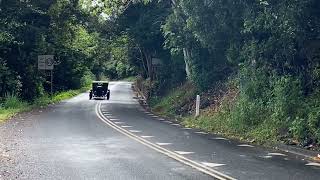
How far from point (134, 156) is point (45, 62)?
24.0 metres

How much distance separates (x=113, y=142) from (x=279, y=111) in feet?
17.7

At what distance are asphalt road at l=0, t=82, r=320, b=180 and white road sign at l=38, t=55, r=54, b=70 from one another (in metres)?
16.3

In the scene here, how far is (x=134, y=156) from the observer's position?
38.1ft

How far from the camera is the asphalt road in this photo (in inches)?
372

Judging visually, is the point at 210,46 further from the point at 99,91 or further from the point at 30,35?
the point at 99,91

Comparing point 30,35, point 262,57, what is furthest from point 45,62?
point 262,57

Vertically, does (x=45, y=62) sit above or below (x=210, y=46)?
below

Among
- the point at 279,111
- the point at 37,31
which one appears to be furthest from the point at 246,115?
the point at 37,31

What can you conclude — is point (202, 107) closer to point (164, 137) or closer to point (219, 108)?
point (219, 108)

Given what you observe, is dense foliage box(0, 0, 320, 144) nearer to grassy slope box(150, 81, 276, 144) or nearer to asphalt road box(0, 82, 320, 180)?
grassy slope box(150, 81, 276, 144)

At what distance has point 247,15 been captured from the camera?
56.2ft

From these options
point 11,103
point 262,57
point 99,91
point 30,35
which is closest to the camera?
point 262,57

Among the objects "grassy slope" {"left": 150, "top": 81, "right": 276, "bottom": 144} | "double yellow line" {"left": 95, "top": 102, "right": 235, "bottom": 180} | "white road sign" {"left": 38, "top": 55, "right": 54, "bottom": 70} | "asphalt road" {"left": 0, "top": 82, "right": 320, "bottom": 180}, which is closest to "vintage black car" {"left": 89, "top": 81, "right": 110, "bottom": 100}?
"white road sign" {"left": 38, "top": 55, "right": 54, "bottom": 70}

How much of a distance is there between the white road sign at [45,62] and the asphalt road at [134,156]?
1634cm
